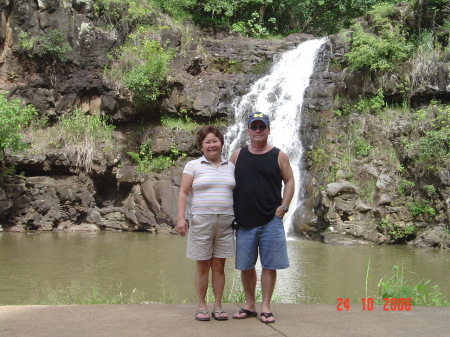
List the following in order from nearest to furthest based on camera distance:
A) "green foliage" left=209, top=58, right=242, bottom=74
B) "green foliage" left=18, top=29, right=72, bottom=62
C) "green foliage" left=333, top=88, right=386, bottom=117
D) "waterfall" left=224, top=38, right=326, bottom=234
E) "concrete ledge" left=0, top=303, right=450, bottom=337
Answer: "concrete ledge" left=0, top=303, right=450, bottom=337
"green foliage" left=333, top=88, right=386, bottom=117
"waterfall" left=224, top=38, right=326, bottom=234
"green foliage" left=18, top=29, right=72, bottom=62
"green foliage" left=209, top=58, right=242, bottom=74

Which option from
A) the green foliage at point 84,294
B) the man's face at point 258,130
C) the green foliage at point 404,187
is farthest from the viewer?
the green foliage at point 404,187

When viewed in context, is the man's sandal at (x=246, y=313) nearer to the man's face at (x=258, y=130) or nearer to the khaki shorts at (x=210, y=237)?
the khaki shorts at (x=210, y=237)

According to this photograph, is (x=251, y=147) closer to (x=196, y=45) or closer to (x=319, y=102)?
(x=319, y=102)

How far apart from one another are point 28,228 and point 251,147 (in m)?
12.4

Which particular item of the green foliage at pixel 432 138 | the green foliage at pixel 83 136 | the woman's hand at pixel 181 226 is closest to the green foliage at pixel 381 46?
the green foliage at pixel 432 138

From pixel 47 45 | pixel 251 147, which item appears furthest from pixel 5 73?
pixel 251 147

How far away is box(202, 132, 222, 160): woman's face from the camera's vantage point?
4.29 m

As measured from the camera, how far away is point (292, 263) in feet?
31.4

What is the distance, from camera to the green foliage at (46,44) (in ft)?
60.1

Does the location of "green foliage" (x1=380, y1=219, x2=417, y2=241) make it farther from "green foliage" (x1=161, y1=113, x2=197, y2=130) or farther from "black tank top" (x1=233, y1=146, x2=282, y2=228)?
"black tank top" (x1=233, y1=146, x2=282, y2=228)

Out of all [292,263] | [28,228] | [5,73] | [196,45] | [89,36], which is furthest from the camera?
[196,45]

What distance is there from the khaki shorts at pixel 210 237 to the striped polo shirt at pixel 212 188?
0.06m
